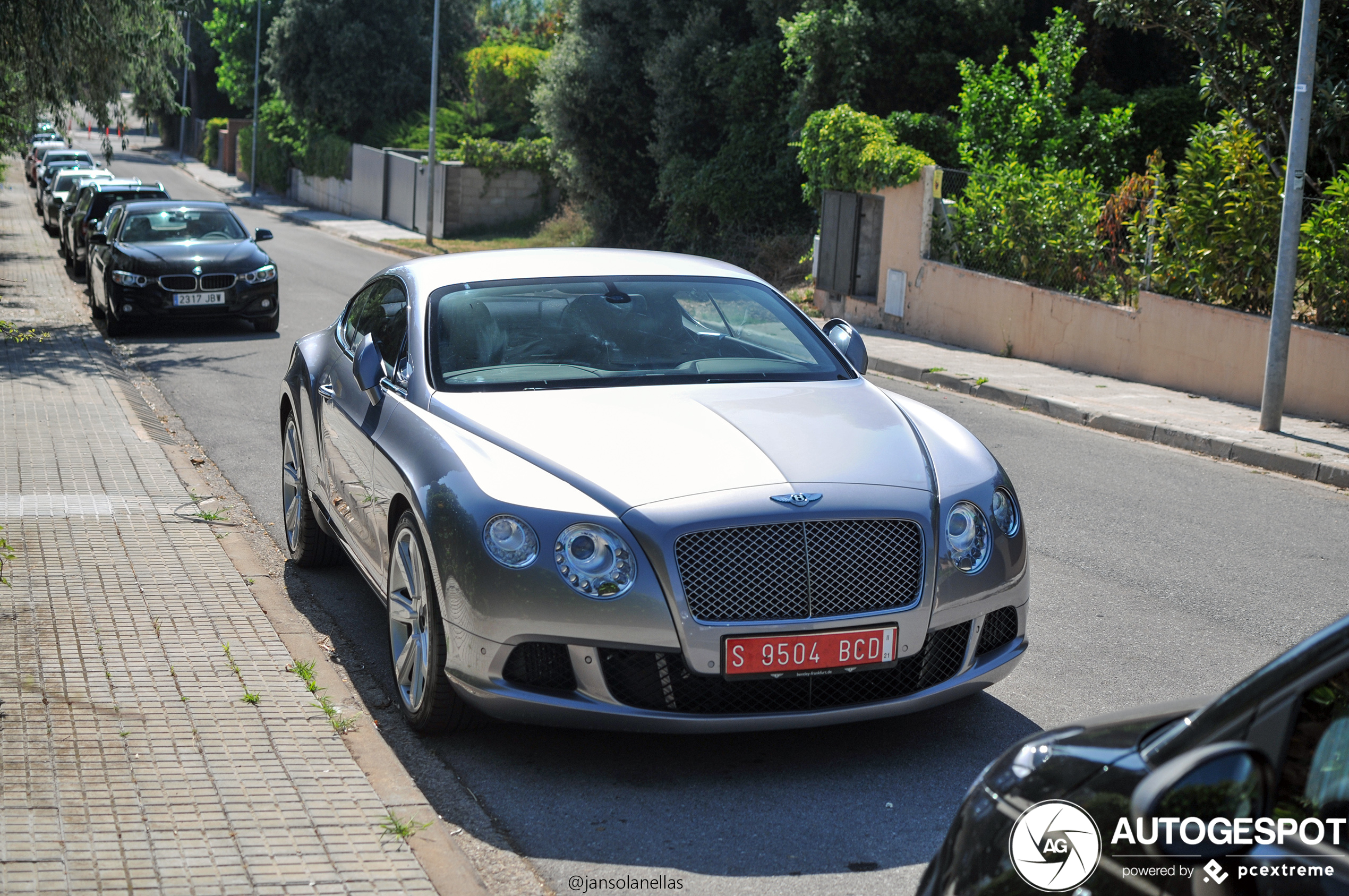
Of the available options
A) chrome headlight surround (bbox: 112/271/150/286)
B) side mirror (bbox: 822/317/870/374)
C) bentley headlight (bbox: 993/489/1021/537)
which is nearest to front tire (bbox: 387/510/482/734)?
bentley headlight (bbox: 993/489/1021/537)

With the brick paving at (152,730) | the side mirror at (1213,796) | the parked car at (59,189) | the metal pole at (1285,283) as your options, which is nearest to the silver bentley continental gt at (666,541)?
the brick paving at (152,730)

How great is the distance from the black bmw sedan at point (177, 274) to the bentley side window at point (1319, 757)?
16.4m

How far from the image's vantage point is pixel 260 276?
56.2ft

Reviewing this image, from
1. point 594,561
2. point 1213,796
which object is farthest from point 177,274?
point 1213,796

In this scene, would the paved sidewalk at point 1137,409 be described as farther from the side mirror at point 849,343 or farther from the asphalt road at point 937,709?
the side mirror at point 849,343

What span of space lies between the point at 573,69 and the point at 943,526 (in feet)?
94.6

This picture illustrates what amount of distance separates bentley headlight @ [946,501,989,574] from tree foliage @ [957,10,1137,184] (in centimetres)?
1552

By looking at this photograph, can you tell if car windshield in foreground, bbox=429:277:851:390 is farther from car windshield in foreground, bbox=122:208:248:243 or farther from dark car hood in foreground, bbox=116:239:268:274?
car windshield in foreground, bbox=122:208:248:243

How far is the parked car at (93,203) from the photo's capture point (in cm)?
2327

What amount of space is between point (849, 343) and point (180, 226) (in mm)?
14126

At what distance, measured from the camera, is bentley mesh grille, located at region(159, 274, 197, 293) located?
16734 mm

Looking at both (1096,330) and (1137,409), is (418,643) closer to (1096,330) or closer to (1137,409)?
(1137,409)

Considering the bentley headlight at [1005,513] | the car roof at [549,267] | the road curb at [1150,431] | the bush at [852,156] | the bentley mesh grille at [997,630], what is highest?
the bush at [852,156]

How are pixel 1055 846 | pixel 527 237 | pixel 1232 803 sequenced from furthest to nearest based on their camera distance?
1. pixel 527 237
2. pixel 1055 846
3. pixel 1232 803
